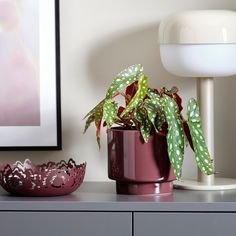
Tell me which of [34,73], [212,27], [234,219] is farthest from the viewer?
[34,73]

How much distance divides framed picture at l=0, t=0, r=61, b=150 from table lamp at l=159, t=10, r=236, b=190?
0.34m

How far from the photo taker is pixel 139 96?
166 centimetres

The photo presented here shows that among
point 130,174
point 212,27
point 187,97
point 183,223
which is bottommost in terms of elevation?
point 183,223

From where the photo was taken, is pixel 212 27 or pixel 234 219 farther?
pixel 212 27

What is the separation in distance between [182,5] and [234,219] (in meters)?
0.67

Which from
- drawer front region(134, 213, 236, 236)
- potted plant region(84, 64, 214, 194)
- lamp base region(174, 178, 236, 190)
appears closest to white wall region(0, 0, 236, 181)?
lamp base region(174, 178, 236, 190)

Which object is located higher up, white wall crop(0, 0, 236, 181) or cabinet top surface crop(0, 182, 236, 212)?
white wall crop(0, 0, 236, 181)

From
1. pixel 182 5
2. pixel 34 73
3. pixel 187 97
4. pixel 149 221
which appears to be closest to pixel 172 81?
pixel 187 97

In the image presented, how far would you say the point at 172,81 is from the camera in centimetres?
195

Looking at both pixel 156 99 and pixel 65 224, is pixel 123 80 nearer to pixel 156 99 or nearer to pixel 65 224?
pixel 156 99

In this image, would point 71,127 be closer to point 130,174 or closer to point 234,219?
point 130,174

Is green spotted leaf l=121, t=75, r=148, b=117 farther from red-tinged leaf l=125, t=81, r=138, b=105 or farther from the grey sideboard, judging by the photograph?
the grey sideboard

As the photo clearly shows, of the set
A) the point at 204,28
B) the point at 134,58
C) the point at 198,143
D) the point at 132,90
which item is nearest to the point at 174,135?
the point at 198,143

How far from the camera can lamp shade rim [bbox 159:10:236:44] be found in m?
1.70
